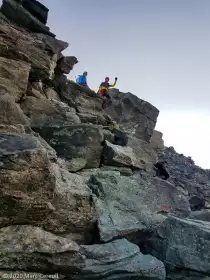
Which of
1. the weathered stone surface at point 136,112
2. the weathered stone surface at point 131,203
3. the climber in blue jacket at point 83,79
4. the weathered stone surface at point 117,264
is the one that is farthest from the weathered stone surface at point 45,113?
the weathered stone surface at point 136,112

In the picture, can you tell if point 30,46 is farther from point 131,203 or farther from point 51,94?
point 131,203

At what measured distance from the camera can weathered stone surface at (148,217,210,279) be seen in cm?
1123

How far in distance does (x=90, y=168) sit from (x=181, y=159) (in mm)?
44262

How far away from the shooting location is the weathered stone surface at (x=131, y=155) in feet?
54.8

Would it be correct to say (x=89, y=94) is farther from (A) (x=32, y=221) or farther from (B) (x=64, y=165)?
(A) (x=32, y=221)

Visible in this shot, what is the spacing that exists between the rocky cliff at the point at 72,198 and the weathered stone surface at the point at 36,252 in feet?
0.10

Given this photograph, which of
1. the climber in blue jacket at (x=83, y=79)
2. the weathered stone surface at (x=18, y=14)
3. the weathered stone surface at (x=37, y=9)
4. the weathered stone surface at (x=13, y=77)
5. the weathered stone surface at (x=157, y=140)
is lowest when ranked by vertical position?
the weathered stone surface at (x=13, y=77)

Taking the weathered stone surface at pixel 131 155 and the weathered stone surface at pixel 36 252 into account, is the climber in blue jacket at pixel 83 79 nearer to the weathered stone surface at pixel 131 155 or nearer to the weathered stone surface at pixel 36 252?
the weathered stone surface at pixel 131 155

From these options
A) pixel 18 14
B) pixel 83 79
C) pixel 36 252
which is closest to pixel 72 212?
pixel 36 252

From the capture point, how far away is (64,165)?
14.1 meters

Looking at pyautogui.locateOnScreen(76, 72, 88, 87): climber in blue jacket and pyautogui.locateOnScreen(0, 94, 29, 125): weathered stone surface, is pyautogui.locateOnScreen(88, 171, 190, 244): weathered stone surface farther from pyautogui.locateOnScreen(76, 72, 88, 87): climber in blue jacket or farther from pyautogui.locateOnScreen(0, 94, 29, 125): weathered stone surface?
pyautogui.locateOnScreen(76, 72, 88, 87): climber in blue jacket

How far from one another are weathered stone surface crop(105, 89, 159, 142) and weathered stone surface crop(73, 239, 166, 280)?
114ft

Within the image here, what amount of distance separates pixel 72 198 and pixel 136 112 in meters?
38.2

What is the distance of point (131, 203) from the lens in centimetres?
1350
